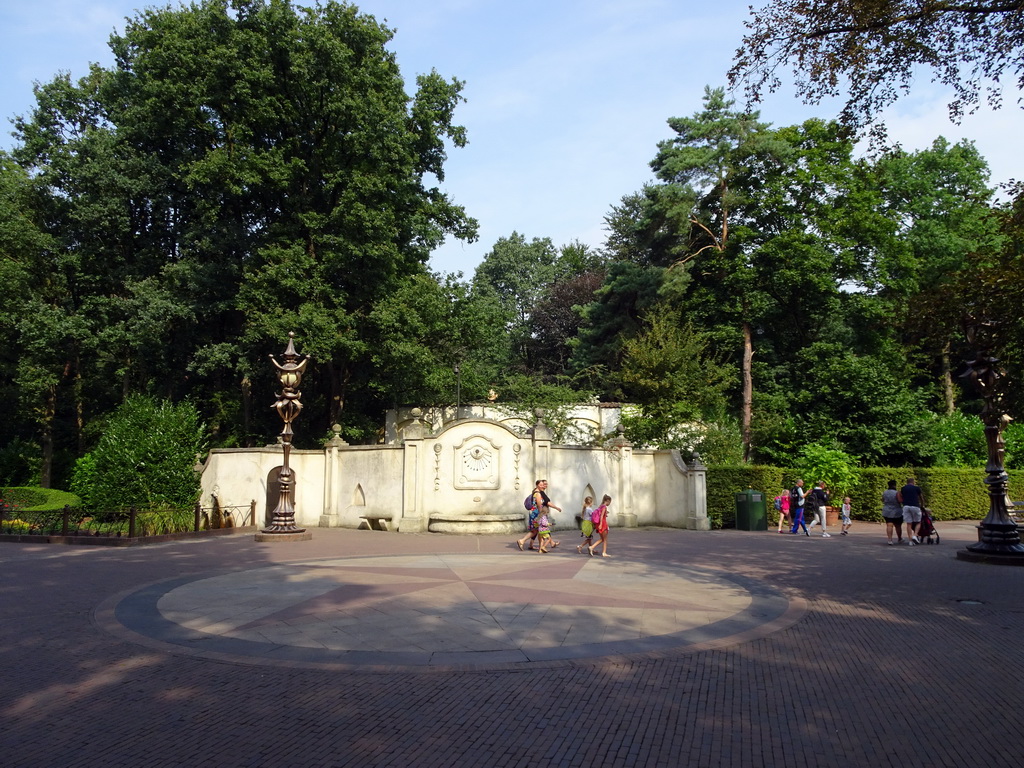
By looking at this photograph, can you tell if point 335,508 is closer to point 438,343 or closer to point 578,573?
point 438,343

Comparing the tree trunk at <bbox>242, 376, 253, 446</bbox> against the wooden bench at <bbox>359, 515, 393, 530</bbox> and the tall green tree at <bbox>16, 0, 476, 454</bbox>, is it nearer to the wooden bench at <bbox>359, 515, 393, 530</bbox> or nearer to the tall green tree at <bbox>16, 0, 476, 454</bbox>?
the tall green tree at <bbox>16, 0, 476, 454</bbox>

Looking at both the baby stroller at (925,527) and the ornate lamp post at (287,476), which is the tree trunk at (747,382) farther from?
the ornate lamp post at (287,476)

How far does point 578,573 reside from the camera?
43.0ft

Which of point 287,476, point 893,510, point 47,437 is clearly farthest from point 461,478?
point 47,437

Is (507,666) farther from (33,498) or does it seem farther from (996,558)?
(33,498)

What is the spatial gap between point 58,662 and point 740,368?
1319 inches

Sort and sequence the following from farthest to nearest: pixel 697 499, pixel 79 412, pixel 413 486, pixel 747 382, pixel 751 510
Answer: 1. pixel 79 412
2. pixel 747 382
3. pixel 751 510
4. pixel 697 499
5. pixel 413 486

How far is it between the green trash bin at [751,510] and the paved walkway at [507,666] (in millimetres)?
10350

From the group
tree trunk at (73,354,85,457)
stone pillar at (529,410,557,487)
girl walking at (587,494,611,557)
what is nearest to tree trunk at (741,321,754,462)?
stone pillar at (529,410,557,487)

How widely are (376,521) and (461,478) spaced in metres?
3.08

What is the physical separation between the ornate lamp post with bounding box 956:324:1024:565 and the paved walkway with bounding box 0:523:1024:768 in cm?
100

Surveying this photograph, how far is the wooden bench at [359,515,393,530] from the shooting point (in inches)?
853

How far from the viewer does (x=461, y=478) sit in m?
21.2

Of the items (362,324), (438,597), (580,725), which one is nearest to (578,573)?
(438,597)
